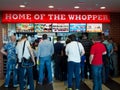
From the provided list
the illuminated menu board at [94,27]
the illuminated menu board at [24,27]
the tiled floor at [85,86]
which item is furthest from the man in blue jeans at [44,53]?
the illuminated menu board at [94,27]

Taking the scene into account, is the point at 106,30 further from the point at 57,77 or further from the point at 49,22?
the point at 57,77

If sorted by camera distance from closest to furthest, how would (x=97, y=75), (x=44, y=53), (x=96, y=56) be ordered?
(x=96, y=56) → (x=97, y=75) → (x=44, y=53)

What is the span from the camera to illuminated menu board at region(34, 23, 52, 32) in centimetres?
1102

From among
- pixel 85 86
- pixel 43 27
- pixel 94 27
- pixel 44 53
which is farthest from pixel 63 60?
pixel 94 27

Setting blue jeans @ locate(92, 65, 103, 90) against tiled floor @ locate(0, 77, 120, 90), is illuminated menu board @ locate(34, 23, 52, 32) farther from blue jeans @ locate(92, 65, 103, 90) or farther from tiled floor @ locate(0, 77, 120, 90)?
blue jeans @ locate(92, 65, 103, 90)

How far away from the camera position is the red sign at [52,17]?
1068cm

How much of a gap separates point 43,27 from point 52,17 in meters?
0.58

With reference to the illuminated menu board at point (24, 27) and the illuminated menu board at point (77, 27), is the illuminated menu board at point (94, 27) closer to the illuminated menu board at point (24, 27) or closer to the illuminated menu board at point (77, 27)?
the illuminated menu board at point (77, 27)

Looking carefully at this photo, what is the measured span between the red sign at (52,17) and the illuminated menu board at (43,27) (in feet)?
0.86

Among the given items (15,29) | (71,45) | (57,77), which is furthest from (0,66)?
(71,45)

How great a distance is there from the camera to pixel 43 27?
1105cm

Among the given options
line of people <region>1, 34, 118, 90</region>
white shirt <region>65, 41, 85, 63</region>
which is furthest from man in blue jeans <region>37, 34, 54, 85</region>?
white shirt <region>65, 41, 85, 63</region>

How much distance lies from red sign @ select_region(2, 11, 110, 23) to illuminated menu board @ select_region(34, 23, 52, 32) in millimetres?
264

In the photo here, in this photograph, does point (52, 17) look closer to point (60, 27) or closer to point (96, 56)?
point (60, 27)
